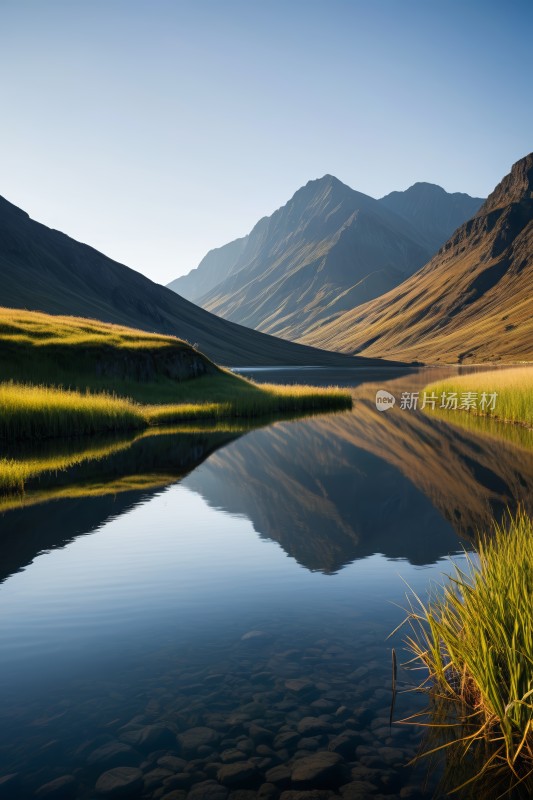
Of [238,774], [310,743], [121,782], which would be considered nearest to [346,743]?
[310,743]

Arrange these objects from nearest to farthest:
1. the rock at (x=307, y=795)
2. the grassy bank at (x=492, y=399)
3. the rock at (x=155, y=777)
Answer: the rock at (x=307, y=795) < the rock at (x=155, y=777) < the grassy bank at (x=492, y=399)

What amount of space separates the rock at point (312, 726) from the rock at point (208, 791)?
1.33 meters

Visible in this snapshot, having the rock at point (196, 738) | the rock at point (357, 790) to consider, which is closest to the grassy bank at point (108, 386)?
the rock at point (196, 738)

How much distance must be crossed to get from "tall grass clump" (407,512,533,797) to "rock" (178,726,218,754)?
261cm

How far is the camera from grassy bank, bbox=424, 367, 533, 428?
45.3 meters

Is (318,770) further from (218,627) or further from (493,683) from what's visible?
(218,627)

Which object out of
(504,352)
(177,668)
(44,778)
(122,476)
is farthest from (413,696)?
(504,352)

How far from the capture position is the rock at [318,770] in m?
6.80

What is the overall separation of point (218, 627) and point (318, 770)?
4.29m

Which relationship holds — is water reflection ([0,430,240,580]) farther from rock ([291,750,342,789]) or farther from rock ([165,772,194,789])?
rock ([291,750,342,789])

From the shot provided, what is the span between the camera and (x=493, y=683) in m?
6.71

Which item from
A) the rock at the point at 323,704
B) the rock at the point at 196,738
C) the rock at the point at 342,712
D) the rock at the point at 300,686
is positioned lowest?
the rock at the point at 196,738
